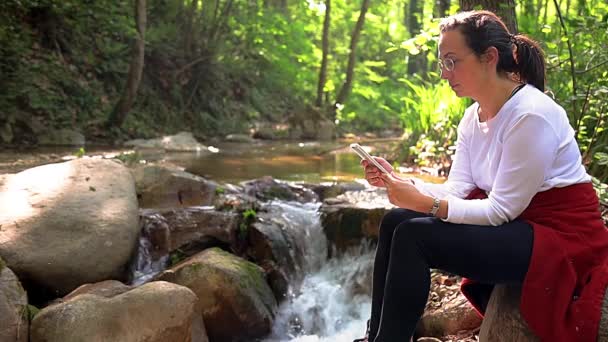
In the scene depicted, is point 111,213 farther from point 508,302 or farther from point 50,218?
point 508,302

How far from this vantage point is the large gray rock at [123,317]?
2.59m

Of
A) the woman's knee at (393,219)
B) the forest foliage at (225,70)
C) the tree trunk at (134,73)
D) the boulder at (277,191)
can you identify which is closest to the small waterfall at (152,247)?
the boulder at (277,191)

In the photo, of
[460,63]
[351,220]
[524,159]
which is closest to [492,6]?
[351,220]

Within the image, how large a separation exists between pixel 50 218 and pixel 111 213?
1.19 feet

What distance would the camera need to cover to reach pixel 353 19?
14.4m

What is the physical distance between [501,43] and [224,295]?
225 centimetres

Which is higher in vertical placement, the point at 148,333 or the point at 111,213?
the point at 111,213

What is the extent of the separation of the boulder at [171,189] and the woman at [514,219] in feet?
10.6

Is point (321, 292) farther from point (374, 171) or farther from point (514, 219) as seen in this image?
point (514, 219)

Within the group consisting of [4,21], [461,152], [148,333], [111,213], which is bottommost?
[148,333]

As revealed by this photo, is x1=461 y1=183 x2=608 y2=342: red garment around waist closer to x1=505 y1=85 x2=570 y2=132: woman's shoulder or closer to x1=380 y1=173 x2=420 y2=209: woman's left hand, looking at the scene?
x1=505 y1=85 x2=570 y2=132: woman's shoulder

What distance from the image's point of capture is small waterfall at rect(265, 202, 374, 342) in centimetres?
370

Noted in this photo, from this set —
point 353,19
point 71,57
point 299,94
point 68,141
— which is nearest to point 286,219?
point 68,141

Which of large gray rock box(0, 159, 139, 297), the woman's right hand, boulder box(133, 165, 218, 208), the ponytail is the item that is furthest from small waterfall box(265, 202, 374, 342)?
the ponytail
